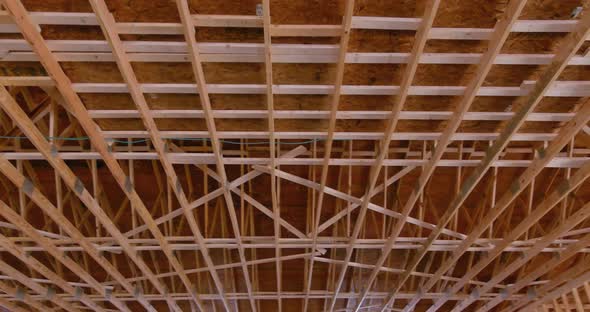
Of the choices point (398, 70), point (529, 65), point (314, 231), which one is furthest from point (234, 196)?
point (529, 65)

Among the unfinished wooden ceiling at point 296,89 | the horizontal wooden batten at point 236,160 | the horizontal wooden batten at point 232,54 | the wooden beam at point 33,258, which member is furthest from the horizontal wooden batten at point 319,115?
the wooden beam at point 33,258

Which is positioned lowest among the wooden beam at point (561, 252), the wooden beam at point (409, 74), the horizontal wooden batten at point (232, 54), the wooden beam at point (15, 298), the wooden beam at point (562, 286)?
the wooden beam at point (15, 298)

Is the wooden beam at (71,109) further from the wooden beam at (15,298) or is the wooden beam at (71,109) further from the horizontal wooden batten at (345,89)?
the wooden beam at (15,298)

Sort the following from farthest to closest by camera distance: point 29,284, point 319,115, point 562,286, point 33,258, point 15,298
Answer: point 15,298 < point 562,286 < point 29,284 < point 33,258 < point 319,115

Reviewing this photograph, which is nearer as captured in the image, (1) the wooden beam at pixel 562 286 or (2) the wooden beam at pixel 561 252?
(2) the wooden beam at pixel 561 252

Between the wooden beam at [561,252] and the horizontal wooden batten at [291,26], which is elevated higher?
the horizontal wooden batten at [291,26]

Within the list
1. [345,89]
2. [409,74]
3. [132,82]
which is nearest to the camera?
[409,74]

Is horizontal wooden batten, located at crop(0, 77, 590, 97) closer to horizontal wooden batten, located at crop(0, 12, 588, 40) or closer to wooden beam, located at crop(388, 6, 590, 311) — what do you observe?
wooden beam, located at crop(388, 6, 590, 311)

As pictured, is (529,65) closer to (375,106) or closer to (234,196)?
(375,106)

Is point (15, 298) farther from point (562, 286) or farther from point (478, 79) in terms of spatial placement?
point (562, 286)

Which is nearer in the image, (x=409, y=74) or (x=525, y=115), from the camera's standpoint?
(x=409, y=74)

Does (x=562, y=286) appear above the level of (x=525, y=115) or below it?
below

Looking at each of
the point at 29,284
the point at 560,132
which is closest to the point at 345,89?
the point at 560,132

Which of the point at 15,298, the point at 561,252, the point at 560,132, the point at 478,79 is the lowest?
the point at 15,298
